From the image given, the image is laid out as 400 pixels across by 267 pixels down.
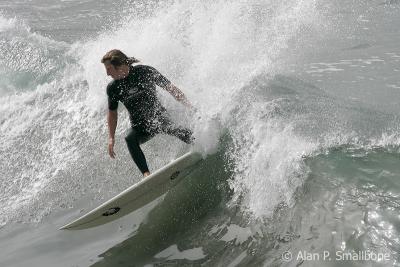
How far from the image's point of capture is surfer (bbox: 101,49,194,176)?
6.02m

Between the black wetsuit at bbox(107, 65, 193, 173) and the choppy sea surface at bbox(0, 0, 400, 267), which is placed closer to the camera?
the choppy sea surface at bbox(0, 0, 400, 267)

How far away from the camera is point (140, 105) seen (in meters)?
6.13

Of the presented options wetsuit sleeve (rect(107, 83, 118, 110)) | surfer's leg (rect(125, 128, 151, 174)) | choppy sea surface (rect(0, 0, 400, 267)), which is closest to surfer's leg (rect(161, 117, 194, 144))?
choppy sea surface (rect(0, 0, 400, 267))

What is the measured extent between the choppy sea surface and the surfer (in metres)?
0.24

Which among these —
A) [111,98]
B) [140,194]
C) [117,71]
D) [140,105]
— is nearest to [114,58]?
[117,71]

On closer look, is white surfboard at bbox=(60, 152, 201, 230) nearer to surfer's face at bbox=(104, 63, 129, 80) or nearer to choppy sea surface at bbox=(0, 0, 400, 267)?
choppy sea surface at bbox=(0, 0, 400, 267)

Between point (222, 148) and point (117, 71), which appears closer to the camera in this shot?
point (117, 71)

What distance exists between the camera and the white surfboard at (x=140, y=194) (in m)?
5.63

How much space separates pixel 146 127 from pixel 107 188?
4.99 ft

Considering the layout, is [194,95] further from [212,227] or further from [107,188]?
[212,227]

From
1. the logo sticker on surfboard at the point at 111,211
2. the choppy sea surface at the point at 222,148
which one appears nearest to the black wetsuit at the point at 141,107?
the choppy sea surface at the point at 222,148

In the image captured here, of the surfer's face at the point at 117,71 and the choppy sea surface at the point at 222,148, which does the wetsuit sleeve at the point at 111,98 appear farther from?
the choppy sea surface at the point at 222,148

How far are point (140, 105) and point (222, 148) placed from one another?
4.08 feet

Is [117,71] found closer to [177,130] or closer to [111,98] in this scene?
[111,98]
